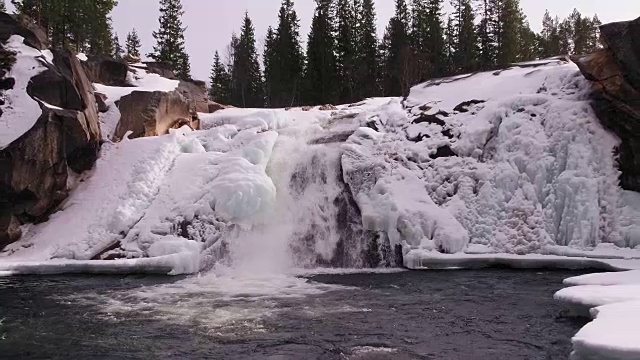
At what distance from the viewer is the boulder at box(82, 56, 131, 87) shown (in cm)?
2476

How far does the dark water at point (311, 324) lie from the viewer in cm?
725

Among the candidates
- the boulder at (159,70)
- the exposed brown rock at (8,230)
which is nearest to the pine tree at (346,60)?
the boulder at (159,70)

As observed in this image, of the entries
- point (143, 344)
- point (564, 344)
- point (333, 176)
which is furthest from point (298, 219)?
point (564, 344)

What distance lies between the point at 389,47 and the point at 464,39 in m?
6.84

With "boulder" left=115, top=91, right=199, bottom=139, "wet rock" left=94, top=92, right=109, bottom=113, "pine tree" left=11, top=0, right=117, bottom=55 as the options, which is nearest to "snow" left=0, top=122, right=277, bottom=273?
"boulder" left=115, top=91, right=199, bottom=139

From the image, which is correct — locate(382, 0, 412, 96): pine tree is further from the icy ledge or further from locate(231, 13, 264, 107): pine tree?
the icy ledge

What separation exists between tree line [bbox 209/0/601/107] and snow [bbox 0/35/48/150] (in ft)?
91.7

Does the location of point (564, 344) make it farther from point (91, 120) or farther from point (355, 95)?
point (355, 95)

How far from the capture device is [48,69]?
18.1 metres

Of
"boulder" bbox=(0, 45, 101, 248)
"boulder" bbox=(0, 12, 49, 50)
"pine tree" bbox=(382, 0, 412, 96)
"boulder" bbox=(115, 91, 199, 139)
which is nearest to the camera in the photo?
"boulder" bbox=(0, 45, 101, 248)

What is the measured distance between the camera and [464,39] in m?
47.6

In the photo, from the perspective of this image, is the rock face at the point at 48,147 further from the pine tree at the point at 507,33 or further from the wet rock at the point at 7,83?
the pine tree at the point at 507,33

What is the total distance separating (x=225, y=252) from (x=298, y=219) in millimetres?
2559

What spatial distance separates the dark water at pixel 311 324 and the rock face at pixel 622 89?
5.21 m
